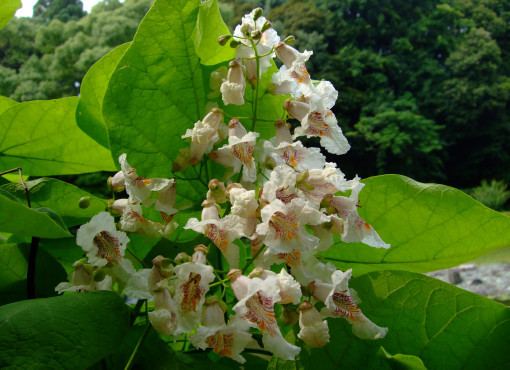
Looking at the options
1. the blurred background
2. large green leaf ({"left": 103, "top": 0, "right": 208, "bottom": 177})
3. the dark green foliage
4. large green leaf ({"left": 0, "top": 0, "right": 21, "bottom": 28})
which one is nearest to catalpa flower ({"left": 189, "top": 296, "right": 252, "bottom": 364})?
large green leaf ({"left": 103, "top": 0, "right": 208, "bottom": 177})

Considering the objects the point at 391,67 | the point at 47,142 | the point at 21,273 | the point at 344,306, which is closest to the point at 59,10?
the point at 391,67

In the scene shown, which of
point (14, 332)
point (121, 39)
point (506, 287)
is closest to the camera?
point (14, 332)

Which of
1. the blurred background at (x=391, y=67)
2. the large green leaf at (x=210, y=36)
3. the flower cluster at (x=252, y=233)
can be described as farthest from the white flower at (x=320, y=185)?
the blurred background at (x=391, y=67)

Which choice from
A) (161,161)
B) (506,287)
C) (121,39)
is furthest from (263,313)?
(121,39)

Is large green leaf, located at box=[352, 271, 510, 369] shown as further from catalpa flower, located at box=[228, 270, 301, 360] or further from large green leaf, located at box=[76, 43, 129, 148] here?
large green leaf, located at box=[76, 43, 129, 148]

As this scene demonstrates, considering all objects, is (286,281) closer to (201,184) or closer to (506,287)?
(201,184)

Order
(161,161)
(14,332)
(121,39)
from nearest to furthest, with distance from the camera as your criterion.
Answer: (14,332) → (161,161) → (121,39)
